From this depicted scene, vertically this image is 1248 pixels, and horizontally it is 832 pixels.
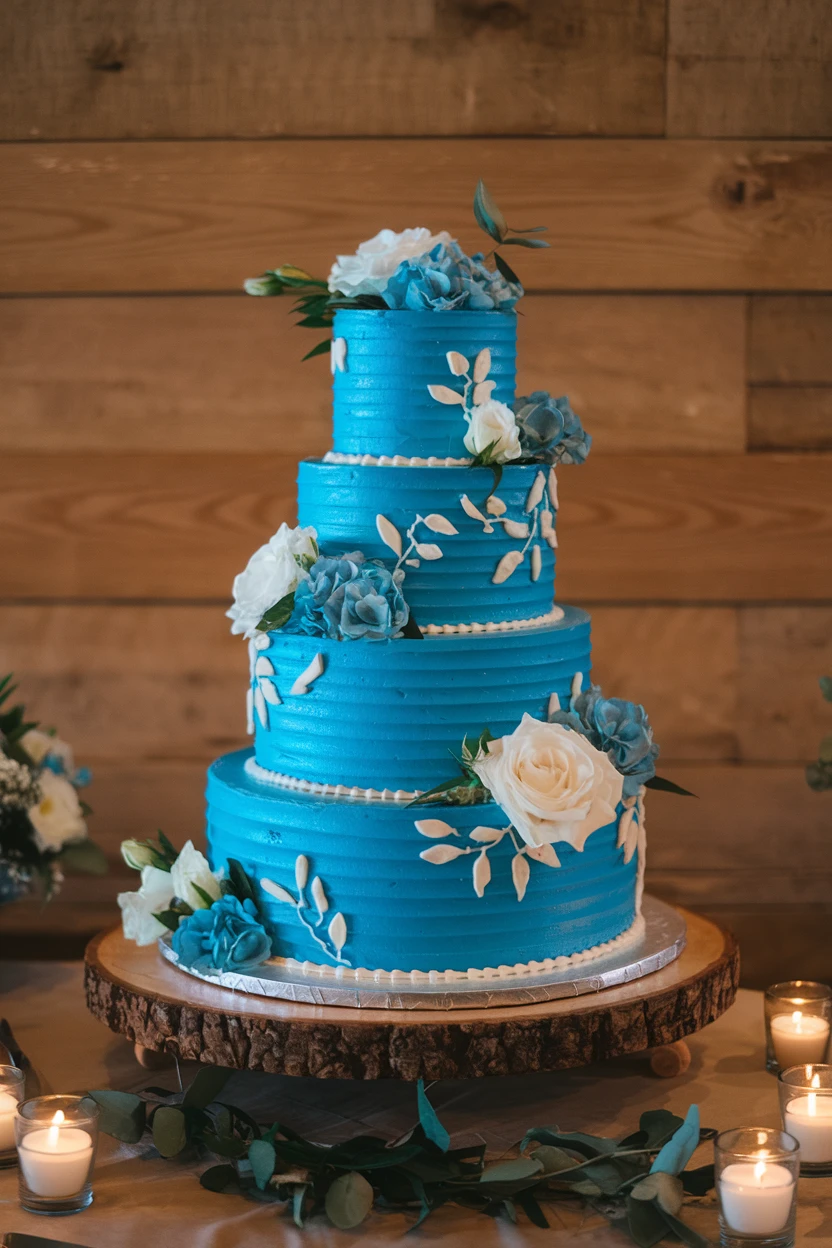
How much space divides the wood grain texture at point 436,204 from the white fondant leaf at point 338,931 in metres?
1.32

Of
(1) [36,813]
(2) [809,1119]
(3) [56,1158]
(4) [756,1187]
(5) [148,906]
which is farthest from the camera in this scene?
(1) [36,813]

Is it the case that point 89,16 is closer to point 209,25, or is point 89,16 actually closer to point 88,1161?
point 209,25

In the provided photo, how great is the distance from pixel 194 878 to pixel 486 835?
41 cm

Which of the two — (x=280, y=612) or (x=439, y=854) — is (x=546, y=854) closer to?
(x=439, y=854)

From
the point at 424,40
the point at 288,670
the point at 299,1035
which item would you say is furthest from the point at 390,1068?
the point at 424,40

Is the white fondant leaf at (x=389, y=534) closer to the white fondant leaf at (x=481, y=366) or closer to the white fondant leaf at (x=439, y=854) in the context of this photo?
the white fondant leaf at (x=481, y=366)

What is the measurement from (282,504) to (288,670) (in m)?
0.85

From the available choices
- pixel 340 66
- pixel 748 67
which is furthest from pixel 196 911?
pixel 748 67

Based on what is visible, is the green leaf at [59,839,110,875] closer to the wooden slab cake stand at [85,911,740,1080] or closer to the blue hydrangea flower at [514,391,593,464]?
the wooden slab cake stand at [85,911,740,1080]

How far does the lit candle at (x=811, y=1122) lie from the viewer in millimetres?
1876

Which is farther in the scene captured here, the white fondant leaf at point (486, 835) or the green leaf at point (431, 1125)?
the white fondant leaf at point (486, 835)

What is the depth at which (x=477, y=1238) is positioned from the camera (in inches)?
68.4

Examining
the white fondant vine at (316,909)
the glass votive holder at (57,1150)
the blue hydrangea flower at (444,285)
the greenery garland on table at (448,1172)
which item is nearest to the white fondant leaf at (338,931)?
the white fondant vine at (316,909)

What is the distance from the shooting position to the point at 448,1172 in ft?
5.92
